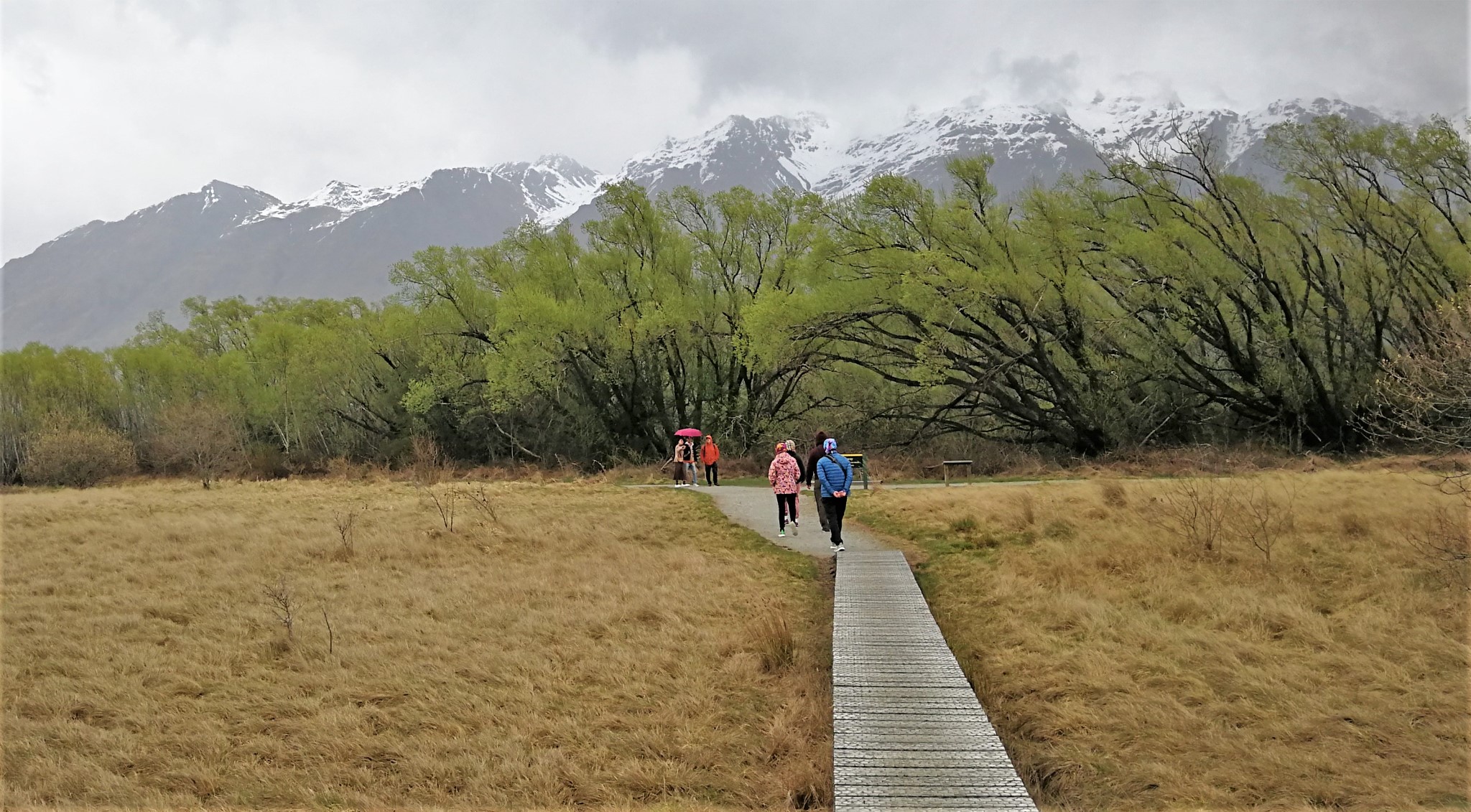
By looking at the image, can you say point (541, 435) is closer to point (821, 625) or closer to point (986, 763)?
point (821, 625)

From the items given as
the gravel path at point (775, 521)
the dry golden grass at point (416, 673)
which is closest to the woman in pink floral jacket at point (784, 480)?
the gravel path at point (775, 521)

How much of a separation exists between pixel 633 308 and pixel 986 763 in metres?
29.5

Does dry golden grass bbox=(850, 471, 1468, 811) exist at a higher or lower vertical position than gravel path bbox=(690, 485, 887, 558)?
lower

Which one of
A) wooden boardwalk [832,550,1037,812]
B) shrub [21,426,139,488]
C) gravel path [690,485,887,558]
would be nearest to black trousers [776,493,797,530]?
gravel path [690,485,887,558]

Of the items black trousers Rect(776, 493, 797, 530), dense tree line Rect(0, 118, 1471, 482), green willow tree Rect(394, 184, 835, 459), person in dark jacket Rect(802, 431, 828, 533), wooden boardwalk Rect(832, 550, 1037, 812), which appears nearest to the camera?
wooden boardwalk Rect(832, 550, 1037, 812)

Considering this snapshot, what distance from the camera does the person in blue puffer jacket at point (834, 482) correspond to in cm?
1188

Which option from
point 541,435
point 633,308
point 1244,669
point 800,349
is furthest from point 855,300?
point 1244,669

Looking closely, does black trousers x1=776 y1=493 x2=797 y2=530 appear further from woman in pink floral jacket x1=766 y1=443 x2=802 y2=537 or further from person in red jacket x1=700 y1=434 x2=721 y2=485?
person in red jacket x1=700 y1=434 x2=721 y2=485

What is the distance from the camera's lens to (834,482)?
1194 cm

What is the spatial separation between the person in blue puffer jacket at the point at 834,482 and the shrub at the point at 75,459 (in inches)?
1634

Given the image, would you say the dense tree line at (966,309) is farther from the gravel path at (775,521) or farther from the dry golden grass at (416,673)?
the dry golden grass at (416,673)

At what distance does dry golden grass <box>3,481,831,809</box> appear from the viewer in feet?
18.5

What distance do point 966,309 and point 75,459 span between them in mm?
42326

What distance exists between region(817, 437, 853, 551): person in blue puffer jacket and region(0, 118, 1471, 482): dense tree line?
51.5 feet
